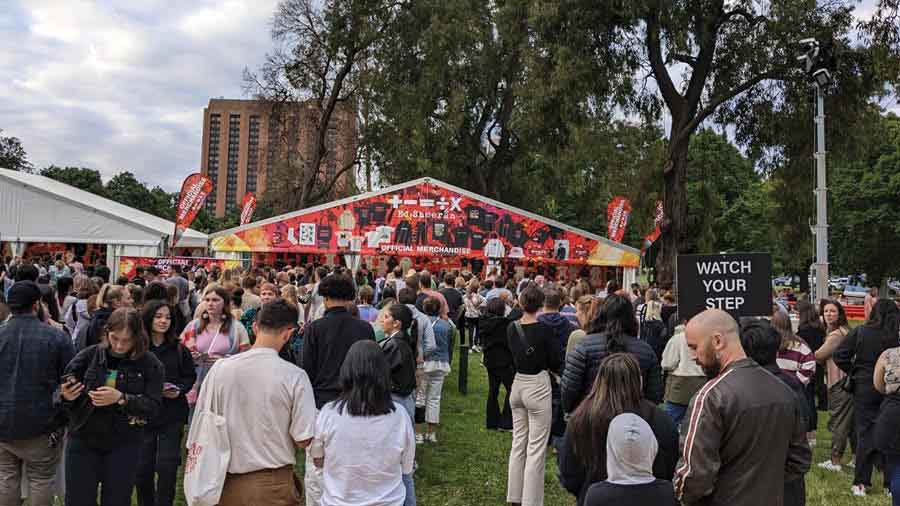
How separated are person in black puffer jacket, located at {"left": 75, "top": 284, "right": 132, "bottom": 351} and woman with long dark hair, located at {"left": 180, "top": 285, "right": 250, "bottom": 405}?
24.1 inches

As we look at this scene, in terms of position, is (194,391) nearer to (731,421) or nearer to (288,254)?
(731,421)

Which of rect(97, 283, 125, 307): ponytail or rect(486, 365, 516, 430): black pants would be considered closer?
rect(97, 283, 125, 307): ponytail

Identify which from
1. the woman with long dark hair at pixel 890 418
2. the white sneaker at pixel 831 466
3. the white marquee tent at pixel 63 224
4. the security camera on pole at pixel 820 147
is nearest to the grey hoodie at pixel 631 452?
the woman with long dark hair at pixel 890 418

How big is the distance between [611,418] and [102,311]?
4541mm

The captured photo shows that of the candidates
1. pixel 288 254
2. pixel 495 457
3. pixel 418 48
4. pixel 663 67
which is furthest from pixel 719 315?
pixel 418 48

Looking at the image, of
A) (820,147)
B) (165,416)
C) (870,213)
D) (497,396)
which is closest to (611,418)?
(165,416)

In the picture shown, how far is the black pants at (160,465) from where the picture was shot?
524 cm

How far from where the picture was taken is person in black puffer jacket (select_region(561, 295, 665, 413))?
4805 millimetres

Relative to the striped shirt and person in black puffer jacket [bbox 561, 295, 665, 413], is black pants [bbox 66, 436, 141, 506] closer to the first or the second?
person in black puffer jacket [bbox 561, 295, 665, 413]

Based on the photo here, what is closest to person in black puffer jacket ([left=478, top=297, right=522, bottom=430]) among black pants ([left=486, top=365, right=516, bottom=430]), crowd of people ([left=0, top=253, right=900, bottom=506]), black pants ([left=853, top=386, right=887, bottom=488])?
black pants ([left=486, top=365, right=516, bottom=430])

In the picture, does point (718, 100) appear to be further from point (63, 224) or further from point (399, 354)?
point (63, 224)

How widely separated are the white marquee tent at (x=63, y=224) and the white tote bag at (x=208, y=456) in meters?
24.8

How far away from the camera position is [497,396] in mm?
8688

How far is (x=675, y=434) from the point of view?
3709 millimetres
